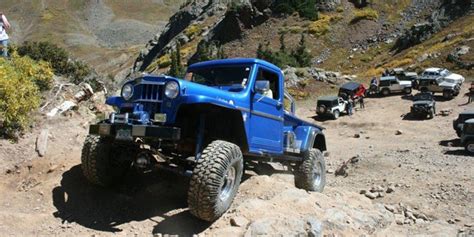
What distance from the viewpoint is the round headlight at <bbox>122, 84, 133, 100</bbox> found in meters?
6.85

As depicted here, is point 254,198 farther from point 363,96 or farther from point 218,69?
point 363,96

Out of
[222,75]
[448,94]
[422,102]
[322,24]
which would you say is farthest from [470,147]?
[322,24]

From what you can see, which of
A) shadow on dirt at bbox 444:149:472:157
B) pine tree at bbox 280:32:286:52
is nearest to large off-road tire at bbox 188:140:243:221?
shadow on dirt at bbox 444:149:472:157

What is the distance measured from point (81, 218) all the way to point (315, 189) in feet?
15.8

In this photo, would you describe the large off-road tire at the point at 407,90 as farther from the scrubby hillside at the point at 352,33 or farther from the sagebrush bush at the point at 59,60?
the sagebrush bush at the point at 59,60

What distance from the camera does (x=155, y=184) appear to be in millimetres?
8000

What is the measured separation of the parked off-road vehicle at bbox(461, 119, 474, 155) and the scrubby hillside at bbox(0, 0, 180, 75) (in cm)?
10283

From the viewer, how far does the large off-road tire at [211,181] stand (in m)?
6.14

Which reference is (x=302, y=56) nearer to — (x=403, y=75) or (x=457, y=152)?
(x=403, y=75)

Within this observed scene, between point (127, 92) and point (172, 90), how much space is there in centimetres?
86

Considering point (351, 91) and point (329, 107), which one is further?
point (351, 91)

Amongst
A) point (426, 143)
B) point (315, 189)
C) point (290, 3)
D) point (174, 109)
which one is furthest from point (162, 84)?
point (290, 3)

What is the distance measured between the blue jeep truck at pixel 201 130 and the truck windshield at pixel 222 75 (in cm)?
2

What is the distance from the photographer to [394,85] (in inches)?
1468
